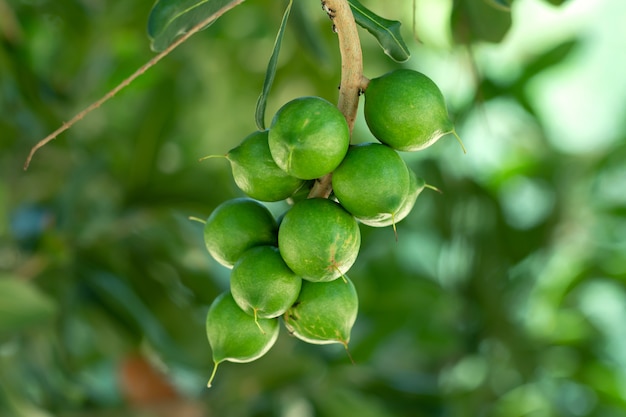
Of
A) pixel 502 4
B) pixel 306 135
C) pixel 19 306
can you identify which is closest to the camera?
pixel 306 135

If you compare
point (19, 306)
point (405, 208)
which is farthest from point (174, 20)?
point (19, 306)

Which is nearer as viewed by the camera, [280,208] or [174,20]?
[174,20]

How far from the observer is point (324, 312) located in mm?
967

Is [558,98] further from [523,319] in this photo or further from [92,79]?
[92,79]

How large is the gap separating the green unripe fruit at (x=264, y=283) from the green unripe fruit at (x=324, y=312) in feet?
0.06

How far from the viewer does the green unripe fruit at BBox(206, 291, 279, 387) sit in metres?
0.99

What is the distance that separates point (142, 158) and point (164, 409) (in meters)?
0.74

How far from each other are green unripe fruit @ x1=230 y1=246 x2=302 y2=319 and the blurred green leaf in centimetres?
70

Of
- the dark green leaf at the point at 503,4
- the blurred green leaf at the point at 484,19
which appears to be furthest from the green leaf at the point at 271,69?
the blurred green leaf at the point at 484,19

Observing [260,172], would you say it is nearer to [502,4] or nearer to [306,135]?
[306,135]

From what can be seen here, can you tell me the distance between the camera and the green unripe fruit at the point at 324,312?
0.97m

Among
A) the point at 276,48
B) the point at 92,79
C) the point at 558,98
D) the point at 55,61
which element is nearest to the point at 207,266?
the point at 92,79

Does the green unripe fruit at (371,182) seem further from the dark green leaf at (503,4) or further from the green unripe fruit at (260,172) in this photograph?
the dark green leaf at (503,4)

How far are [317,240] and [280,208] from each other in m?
1.73
